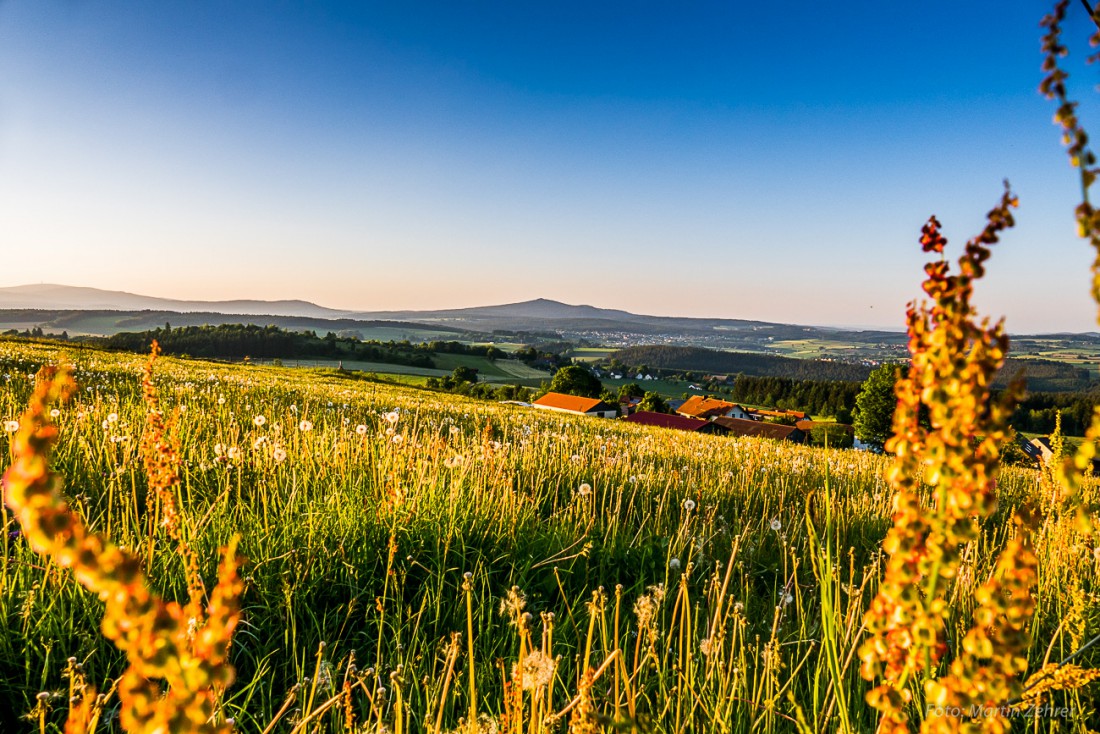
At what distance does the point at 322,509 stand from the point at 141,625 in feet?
13.3

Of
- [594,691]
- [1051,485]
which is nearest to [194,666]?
[594,691]

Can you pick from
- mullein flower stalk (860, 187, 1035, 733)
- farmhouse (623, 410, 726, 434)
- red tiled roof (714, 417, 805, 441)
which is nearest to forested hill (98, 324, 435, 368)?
farmhouse (623, 410, 726, 434)

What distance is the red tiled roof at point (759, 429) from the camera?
184 ft

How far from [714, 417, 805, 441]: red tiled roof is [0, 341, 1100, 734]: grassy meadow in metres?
49.9

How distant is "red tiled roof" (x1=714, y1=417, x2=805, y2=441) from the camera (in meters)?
56.2

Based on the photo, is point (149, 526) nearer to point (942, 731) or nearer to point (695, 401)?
point (942, 731)

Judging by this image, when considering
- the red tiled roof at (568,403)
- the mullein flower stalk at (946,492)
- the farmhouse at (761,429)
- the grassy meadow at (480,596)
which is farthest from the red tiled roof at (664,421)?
the mullein flower stalk at (946,492)

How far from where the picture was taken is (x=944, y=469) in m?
0.90

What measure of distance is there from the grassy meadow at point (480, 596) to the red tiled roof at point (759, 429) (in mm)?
49929

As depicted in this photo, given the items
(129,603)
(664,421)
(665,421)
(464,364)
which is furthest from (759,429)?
(129,603)

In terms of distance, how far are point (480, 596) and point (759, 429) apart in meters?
62.9

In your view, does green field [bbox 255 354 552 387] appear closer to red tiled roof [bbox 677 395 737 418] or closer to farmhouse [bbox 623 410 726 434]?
red tiled roof [bbox 677 395 737 418]

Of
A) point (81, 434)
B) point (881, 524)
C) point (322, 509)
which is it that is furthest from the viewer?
point (881, 524)

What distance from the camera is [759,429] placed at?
62375 millimetres
